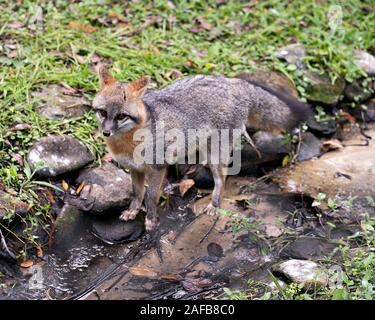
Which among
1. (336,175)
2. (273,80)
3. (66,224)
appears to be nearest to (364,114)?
(273,80)

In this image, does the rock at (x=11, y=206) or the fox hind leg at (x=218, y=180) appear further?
the fox hind leg at (x=218, y=180)

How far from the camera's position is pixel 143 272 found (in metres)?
6.32

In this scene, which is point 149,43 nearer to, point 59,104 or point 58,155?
point 59,104

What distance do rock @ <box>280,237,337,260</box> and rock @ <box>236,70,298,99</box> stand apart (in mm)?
2517

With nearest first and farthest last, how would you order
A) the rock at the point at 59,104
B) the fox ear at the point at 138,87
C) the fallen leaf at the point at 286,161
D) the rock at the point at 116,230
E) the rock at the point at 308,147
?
1. the fox ear at the point at 138,87
2. the rock at the point at 116,230
3. the rock at the point at 59,104
4. the fallen leaf at the point at 286,161
5. the rock at the point at 308,147

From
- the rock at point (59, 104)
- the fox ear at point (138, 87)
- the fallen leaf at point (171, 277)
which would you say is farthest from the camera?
the rock at point (59, 104)

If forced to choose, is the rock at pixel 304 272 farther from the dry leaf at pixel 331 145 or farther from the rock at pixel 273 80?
the rock at pixel 273 80

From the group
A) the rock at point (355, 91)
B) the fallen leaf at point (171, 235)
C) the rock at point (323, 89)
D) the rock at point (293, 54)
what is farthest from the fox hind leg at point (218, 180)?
the rock at point (355, 91)

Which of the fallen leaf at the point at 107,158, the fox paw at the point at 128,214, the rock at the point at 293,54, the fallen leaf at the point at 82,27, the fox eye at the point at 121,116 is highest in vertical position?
the fox eye at the point at 121,116

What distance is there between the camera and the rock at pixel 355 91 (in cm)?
920

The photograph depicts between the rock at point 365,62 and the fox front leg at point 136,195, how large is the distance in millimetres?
4004

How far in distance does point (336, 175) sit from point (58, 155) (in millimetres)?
3399

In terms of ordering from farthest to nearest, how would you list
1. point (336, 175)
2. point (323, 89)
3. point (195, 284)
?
point (323, 89) → point (336, 175) → point (195, 284)

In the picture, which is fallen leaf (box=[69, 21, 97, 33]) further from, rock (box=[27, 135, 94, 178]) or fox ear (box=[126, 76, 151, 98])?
fox ear (box=[126, 76, 151, 98])
